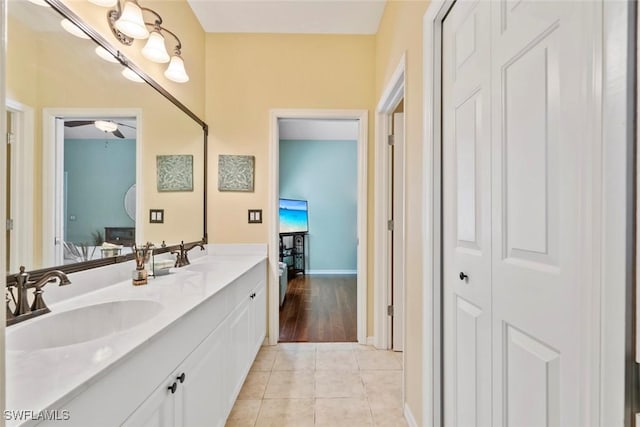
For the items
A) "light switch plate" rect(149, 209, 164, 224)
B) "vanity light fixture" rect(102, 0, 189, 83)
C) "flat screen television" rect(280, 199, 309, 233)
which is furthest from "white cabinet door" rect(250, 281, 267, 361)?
"flat screen television" rect(280, 199, 309, 233)

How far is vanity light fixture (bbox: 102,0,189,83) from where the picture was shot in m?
1.50

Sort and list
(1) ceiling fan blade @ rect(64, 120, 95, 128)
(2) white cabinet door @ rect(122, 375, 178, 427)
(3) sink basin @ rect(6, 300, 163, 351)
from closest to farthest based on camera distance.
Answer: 1. (2) white cabinet door @ rect(122, 375, 178, 427)
2. (3) sink basin @ rect(6, 300, 163, 351)
3. (1) ceiling fan blade @ rect(64, 120, 95, 128)

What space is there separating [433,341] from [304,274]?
4.39 m

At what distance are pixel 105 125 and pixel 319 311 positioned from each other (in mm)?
2821

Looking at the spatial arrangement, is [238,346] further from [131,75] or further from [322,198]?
[322,198]

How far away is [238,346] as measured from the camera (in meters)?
1.73

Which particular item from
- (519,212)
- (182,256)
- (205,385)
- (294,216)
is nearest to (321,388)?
(205,385)

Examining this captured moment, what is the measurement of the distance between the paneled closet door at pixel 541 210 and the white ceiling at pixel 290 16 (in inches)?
68.9

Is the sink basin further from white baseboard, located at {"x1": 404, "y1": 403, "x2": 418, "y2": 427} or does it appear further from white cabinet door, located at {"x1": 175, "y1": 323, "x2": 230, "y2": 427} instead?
white baseboard, located at {"x1": 404, "y1": 403, "x2": 418, "y2": 427}

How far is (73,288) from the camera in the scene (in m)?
1.23

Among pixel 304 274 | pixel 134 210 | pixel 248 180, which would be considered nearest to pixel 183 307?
pixel 134 210

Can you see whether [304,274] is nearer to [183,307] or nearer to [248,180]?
[248,180]

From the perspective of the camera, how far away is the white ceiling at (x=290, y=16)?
228cm

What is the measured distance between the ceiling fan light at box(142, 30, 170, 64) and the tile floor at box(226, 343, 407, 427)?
Result: 7.04 feet
